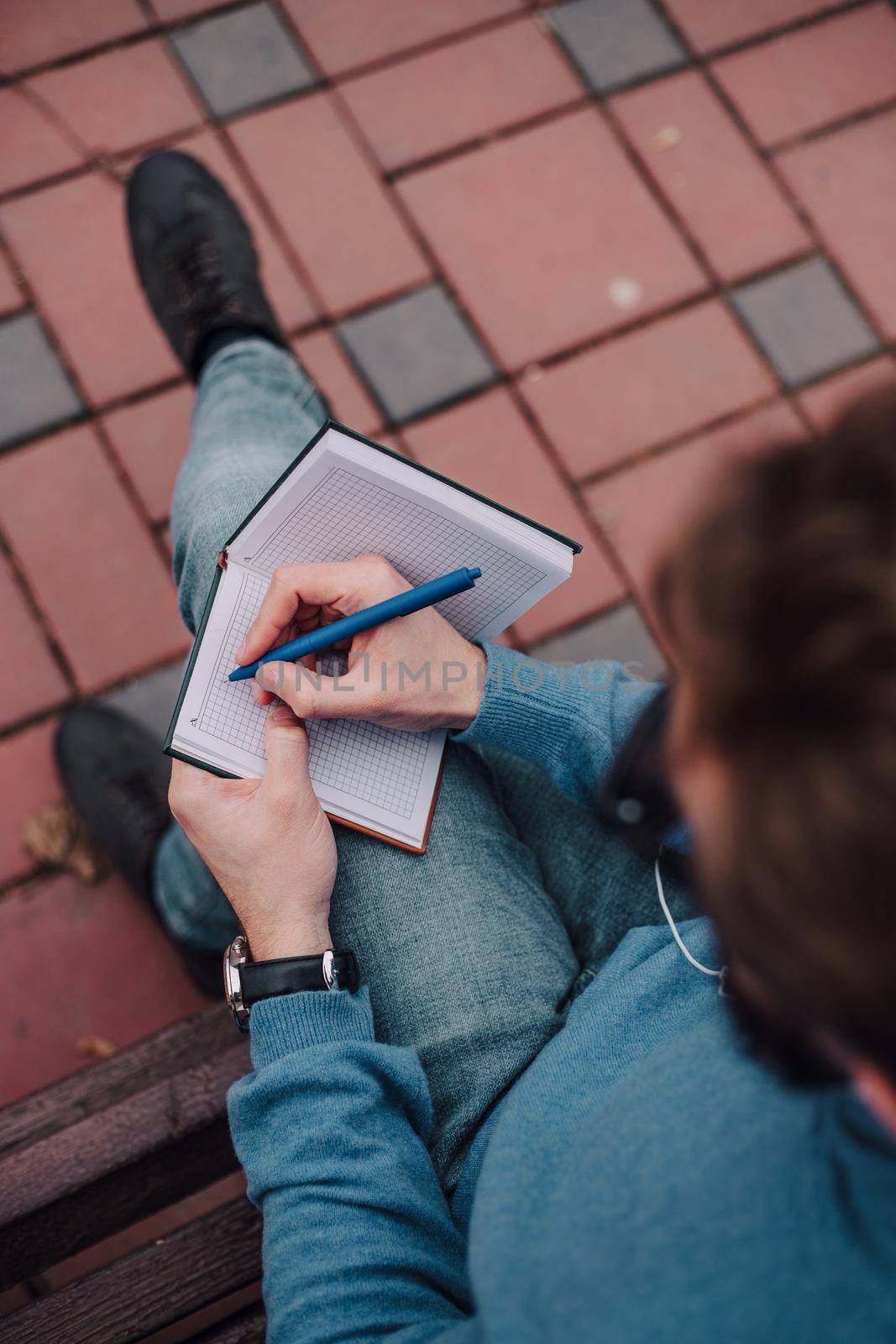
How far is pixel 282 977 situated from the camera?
979mm

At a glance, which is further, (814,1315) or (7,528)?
(7,528)

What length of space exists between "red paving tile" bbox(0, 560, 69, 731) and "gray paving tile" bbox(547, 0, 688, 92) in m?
1.61

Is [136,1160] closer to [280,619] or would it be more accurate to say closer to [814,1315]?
[280,619]

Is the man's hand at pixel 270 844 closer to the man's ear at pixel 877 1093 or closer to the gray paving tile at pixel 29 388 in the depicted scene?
the man's ear at pixel 877 1093

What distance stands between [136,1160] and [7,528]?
1.12 m

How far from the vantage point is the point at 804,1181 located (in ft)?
2.19

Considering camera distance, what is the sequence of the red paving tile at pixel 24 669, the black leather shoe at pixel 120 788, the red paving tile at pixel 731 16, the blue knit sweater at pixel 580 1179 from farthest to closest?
the red paving tile at pixel 731 16 < the red paving tile at pixel 24 669 < the black leather shoe at pixel 120 788 < the blue knit sweater at pixel 580 1179

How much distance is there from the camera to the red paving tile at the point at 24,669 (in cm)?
167

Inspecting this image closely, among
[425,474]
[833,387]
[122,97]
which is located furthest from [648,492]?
[122,97]

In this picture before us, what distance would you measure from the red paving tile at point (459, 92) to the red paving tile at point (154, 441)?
70 centimetres

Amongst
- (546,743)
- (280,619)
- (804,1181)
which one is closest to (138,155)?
(280,619)

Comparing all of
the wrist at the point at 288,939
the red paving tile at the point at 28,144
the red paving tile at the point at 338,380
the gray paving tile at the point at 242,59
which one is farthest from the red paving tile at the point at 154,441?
the wrist at the point at 288,939

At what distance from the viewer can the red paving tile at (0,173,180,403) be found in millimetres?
1820

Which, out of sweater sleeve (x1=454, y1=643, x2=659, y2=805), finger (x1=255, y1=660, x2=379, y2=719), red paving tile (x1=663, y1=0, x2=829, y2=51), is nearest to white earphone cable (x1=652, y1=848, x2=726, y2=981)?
sweater sleeve (x1=454, y1=643, x2=659, y2=805)
